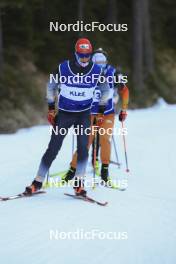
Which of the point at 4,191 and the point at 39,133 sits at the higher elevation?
the point at 39,133

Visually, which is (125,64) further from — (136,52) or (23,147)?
(23,147)

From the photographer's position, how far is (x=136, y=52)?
25406 millimetres

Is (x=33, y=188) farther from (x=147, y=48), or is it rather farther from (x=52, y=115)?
(x=147, y=48)

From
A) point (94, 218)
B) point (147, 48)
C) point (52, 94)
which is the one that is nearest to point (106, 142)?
point (52, 94)

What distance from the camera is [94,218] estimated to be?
22.8 feet

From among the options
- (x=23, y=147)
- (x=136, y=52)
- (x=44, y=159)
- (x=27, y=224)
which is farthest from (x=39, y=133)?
(x=136, y=52)

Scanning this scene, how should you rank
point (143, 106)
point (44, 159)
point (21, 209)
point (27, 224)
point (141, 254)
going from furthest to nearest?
point (143, 106) → point (44, 159) → point (21, 209) → point (27, 224) → point (141, 254)

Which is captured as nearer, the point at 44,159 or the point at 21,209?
the point at 21,209

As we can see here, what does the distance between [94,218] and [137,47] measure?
1911cm

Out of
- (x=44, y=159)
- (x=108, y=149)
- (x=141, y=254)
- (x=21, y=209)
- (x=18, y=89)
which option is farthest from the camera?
(x=18, y=89)

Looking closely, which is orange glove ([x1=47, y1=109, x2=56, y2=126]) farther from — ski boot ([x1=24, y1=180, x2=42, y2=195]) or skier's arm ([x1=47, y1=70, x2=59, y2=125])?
ski boot ([x1=24, y1=180, x2=42, y2=195])

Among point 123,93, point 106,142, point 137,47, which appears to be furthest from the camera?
point 137,47

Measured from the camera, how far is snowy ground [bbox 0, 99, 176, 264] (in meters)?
5.68

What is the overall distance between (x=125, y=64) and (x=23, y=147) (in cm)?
1438
